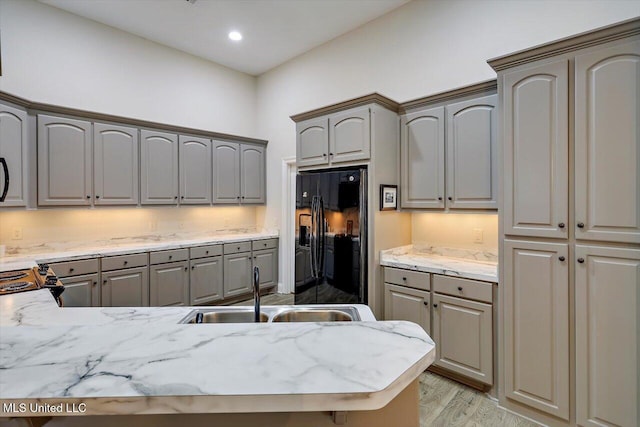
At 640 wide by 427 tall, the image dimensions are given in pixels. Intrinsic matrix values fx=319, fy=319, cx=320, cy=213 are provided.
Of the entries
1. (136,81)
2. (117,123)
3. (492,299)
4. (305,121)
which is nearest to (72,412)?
(492,299)

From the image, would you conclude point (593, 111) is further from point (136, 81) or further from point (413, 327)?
point (136, 81)

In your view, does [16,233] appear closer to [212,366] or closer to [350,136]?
[350,136]

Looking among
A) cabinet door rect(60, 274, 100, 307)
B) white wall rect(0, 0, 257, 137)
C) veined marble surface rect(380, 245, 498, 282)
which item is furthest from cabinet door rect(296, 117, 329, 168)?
cabinet door rect(60, 274, 100, 307)

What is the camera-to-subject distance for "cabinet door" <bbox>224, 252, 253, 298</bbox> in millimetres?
4352

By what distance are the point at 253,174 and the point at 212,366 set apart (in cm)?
437

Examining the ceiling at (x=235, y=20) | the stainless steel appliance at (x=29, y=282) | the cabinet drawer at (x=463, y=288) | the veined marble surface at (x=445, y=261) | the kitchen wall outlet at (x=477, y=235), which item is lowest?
the cabinet drawer at (x=463, y=288)

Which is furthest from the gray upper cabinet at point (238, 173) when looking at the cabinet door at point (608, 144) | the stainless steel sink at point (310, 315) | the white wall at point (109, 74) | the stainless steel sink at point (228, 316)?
the cabinet door at point (608, 144)

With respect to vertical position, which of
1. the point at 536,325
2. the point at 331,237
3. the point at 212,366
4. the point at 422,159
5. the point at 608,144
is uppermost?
the point at 422,159

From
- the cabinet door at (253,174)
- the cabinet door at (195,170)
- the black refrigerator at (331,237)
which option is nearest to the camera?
the black refrigerator at (331,237)

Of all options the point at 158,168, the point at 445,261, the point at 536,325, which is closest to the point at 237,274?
the point at 158,168

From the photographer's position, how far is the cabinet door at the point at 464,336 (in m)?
2.32

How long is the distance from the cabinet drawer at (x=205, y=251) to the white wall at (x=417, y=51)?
107 cm

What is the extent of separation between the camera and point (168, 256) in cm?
379

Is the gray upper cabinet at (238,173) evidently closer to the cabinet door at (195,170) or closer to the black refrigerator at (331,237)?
the cabinet door at (195,170)
